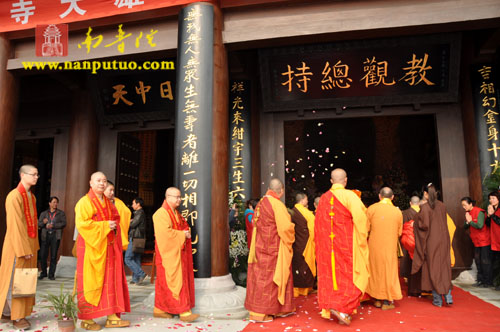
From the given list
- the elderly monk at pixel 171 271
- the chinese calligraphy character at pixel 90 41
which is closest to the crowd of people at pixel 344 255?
the elderly monk at pixel 171 271

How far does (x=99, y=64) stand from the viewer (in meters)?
5.95

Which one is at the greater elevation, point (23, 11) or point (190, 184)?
point (23, 11)

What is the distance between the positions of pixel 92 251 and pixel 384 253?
340 cm

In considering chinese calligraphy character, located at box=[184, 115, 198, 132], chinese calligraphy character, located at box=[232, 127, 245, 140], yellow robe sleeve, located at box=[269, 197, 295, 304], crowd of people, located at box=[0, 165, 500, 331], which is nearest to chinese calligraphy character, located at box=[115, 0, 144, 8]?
chinese calligraphy character, located at box=[184, 115, 198, 132]

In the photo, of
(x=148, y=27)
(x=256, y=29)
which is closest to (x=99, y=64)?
(x=148, y=27)

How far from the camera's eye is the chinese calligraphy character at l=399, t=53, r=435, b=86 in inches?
253

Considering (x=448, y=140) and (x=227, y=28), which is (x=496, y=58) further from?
(x=227, y=28)

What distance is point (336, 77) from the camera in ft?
22.6

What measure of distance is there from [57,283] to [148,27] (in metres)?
4.53

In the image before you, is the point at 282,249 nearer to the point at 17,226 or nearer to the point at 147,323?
the point at 147,323

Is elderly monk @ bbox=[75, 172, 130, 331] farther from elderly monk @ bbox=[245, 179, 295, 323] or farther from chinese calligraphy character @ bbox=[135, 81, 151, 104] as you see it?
chinese calligraphy character @ bbox=[135, 81, 151, 104]

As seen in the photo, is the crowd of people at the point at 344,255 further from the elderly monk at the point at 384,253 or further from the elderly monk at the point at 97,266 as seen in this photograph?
the elderly monk at the point at 97,266

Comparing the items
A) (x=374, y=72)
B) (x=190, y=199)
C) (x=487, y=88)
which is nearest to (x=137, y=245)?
(x=190, y=199)

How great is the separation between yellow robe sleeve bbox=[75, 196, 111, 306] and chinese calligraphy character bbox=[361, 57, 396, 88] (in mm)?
5270
